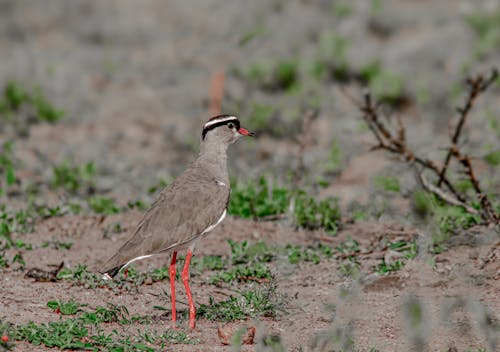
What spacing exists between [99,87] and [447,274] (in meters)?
7.38

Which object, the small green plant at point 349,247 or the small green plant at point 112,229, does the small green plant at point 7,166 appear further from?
the small green plant at point 349,247

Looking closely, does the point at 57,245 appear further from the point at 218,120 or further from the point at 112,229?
the point at 218,120

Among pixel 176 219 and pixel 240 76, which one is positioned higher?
pixel 240 76

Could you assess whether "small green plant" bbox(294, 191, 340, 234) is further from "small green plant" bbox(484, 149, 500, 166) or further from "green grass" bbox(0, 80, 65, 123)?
"green grass" bbox(0, 80, 65, 123)

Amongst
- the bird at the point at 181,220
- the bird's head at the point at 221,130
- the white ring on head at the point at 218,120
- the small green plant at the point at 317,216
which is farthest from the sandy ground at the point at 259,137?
the white ring on head at the point at 218,120

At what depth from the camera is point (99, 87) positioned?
531 inches

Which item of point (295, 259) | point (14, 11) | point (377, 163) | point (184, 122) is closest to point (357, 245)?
point (295, 259)

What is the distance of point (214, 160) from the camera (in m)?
7.48

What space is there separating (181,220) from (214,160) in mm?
831

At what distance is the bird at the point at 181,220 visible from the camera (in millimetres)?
6586

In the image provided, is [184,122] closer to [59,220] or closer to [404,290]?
[59,220]

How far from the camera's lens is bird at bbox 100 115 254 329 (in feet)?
21.6

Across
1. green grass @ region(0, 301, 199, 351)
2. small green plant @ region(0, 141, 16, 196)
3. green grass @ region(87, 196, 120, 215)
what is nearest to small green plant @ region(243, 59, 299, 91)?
small green plant @ region(0, 141, 16, 196)

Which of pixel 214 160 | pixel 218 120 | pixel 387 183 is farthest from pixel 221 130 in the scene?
pixel 387 183
